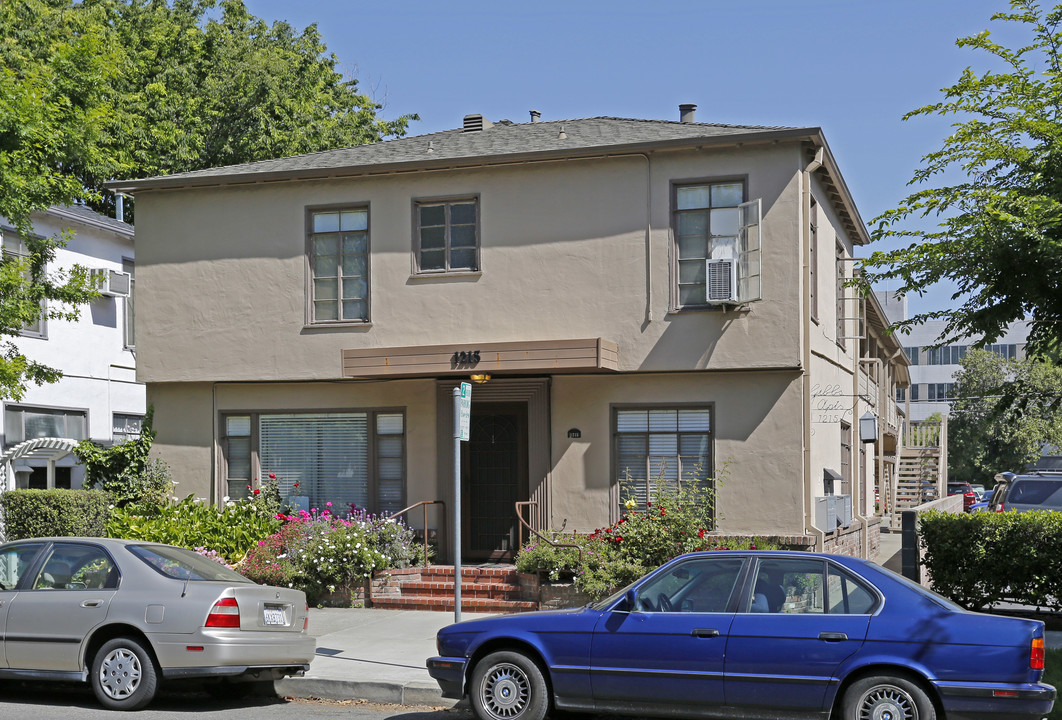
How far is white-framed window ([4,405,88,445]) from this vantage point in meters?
21.8

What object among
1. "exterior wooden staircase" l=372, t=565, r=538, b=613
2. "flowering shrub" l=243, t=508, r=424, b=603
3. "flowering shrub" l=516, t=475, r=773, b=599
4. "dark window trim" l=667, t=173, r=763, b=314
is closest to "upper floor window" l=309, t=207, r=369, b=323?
"flowering shrub" l=243, t=508, r=424, b=603

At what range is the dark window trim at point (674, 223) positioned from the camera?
52.4 feet

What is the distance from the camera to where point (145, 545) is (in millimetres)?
10375

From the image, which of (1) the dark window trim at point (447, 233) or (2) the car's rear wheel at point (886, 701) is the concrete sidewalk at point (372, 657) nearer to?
(2) the car's rear wheel at point (886, 701)

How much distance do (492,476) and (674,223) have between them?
464 cm

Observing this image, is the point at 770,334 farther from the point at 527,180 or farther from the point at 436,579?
the point at 436,579

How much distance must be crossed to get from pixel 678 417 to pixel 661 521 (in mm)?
2004

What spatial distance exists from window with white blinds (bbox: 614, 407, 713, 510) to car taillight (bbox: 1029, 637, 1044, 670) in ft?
27.2

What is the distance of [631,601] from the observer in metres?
8.77

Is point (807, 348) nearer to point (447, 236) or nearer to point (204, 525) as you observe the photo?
point (447, 236)

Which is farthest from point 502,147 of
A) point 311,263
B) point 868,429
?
point 868,429

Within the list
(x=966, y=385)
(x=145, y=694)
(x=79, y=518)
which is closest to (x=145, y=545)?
(x=145, y=694)

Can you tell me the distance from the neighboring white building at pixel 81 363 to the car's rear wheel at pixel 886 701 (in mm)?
17134

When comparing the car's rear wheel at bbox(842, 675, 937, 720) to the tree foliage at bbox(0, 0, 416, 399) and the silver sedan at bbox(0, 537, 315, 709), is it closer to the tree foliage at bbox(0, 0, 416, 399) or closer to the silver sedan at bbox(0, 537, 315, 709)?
the silver sedan at bbox(0, 537, 315, 709)
